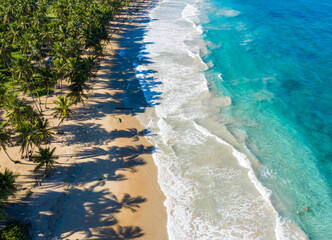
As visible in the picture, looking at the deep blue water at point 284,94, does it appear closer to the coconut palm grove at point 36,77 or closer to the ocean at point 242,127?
the ocean at point 242,127

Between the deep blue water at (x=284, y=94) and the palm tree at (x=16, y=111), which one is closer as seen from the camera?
the palm tree at (x=16, y=111)

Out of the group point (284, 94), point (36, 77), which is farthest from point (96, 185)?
point (284, 94)

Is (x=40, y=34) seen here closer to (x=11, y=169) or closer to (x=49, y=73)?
(x=49, y=73)

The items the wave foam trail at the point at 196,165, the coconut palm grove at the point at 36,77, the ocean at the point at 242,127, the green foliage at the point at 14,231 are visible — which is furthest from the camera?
the coconut palm grove at the point at 36,77

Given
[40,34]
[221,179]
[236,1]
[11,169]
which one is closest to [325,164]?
[221,179]

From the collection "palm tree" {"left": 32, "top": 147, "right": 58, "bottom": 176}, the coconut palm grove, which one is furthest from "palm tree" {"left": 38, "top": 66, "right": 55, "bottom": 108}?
"palm tree" {"left": 32, "top": 147, "right": 58, "bottom": 176}

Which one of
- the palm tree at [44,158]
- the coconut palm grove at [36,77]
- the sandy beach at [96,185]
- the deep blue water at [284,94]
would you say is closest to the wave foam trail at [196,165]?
the sandy beach at [96,185]

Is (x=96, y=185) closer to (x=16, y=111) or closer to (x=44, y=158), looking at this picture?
(x=44, y=158)
